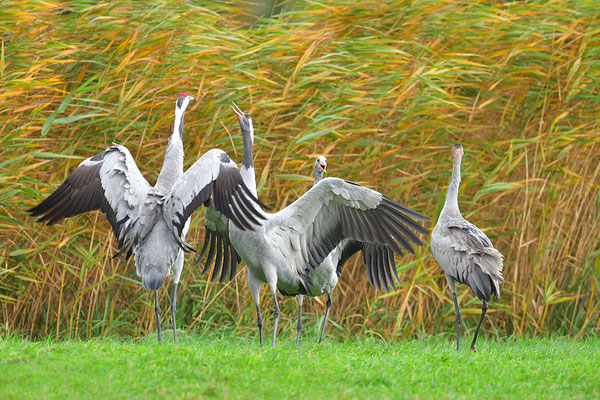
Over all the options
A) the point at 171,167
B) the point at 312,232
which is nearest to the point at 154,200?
the point at 171,167

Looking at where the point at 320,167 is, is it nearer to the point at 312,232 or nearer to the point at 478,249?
the point at 312,232

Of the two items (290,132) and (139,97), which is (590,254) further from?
(139,97)

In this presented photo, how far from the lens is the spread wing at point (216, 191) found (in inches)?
260

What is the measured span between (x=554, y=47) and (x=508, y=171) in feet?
6.06

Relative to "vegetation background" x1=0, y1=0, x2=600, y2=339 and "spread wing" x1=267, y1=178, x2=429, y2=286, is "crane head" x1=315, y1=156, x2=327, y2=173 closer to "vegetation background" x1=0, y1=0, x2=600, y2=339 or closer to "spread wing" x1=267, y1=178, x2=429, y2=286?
"vegetation background" x1=0, y1=0, x2=600, y2=339

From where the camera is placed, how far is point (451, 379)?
551 cm

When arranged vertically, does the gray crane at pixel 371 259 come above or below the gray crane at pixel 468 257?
below

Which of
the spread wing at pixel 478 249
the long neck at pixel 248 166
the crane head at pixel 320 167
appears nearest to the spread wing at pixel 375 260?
the crane head at pixel 320 167

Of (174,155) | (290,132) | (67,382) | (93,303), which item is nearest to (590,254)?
(290,132)

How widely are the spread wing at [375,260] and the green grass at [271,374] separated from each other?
1.51 m

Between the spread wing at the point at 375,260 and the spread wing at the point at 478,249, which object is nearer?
the spread wing at the point at 478,249

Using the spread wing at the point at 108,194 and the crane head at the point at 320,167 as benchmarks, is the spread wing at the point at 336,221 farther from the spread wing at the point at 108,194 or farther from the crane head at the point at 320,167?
the spread wing at the point at 108,194

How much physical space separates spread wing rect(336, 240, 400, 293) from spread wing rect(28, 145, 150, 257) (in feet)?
6.88

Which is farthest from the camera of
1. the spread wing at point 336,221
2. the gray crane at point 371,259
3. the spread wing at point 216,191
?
the gray crane at point 371,259
